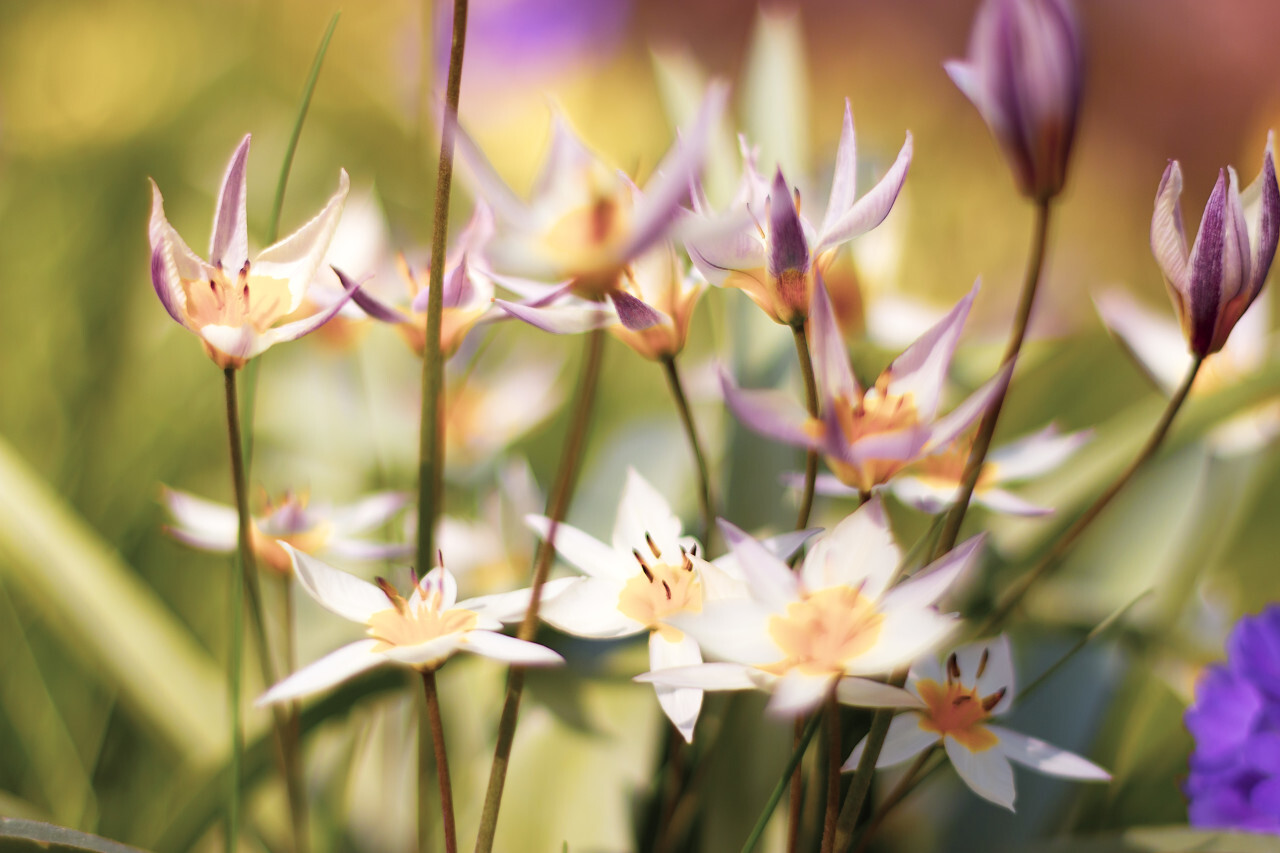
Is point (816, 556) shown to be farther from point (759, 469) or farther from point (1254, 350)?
point (1254, 350)

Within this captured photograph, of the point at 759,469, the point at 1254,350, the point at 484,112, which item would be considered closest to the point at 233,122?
the point at 484,112

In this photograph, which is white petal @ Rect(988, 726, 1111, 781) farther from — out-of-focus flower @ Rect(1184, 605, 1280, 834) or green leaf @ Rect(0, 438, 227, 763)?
green leaf @ Rect(0, 438, 227, 763)

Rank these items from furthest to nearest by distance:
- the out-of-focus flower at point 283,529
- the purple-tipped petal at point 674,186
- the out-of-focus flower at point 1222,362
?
the out-of-focus flower at point 1222,362, the out-of-focus flower at point 283,529, the purple-tipped petal at point 674,186

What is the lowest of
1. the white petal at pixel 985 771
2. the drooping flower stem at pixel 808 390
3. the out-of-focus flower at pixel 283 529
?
the white petal at pixel 985 771

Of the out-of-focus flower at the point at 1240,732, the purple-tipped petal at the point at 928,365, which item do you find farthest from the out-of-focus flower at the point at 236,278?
the out-of-focus flower at the point at 1240,732

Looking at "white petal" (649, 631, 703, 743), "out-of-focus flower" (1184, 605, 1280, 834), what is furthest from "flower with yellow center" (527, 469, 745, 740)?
"out-of-focus flower" (1184, 605, 1280, 834)

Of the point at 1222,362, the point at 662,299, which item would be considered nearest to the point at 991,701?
the point at 662,299

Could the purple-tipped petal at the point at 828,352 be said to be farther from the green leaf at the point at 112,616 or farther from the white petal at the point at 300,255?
the green leaf at the point at 112,616
